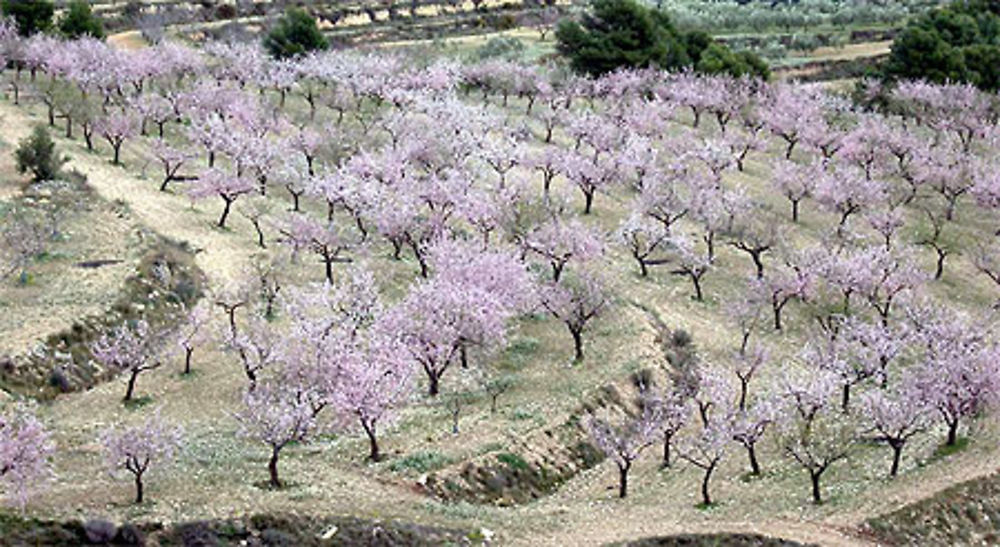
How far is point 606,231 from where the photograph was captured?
61188 millimetres

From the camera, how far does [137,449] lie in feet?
103

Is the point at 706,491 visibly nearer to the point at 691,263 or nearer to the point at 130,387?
the point at 130,387

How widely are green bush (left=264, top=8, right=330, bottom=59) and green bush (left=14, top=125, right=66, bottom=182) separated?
36.2m

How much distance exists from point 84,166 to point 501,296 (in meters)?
28.9

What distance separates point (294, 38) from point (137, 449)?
6702 centimetres

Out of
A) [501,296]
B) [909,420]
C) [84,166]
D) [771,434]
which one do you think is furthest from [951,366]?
[84,166]

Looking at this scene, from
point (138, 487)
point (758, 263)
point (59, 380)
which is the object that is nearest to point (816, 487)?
point (138, 487)

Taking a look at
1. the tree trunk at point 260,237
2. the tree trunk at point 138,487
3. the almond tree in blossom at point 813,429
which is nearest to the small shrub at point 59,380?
the tree trunk at point 138,487

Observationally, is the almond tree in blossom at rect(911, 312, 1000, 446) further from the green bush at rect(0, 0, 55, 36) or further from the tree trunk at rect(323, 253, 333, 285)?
the green bush at rect(0, 0, 55, 36)

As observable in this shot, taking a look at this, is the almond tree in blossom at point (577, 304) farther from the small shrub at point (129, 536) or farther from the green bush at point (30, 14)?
the green bush at point (30, 14)

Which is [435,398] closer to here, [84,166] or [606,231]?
[606,231]

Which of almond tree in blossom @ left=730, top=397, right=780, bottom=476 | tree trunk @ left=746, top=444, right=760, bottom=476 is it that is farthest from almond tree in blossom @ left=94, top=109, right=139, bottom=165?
tree trunk @ left=746, top=444, right=760, bottom=476

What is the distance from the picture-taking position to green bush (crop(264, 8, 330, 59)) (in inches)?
3644

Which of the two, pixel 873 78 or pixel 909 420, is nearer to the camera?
pixel 909 420
